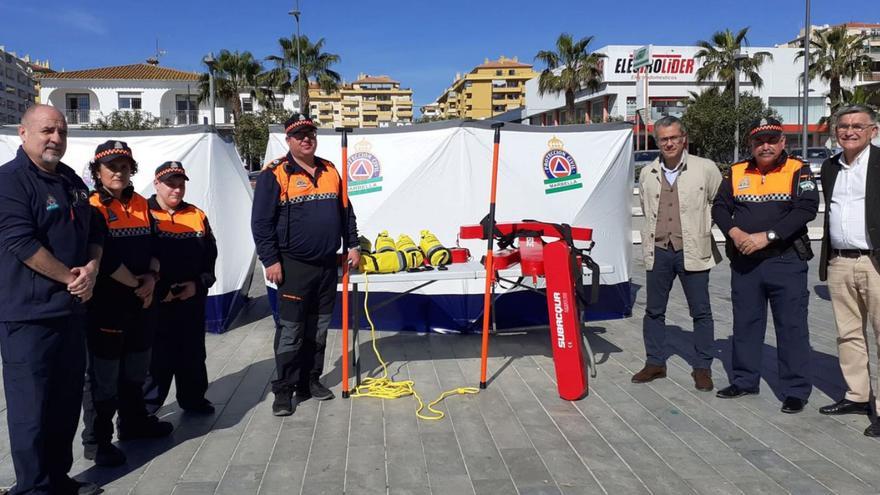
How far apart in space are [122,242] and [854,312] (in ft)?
15.0

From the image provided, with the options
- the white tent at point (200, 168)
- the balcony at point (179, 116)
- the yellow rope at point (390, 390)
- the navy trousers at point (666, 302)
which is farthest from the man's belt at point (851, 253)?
the balcony at point (179, 116)

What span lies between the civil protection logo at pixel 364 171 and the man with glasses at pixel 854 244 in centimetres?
418

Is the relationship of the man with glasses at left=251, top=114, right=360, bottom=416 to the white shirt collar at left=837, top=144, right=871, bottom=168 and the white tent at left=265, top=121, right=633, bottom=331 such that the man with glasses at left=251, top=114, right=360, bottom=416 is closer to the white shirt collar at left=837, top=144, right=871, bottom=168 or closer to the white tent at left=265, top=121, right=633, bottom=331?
the white tent at left=265, top=121, right=633, bottom=331

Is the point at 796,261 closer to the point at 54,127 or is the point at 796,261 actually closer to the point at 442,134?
the point at 442,134

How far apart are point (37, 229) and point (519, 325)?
198 inches

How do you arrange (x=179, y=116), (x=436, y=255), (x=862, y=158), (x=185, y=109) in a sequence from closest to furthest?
(x=862, y=158)
(x=436, y=255)
(x=179, y=116)
(x=185, y=109)

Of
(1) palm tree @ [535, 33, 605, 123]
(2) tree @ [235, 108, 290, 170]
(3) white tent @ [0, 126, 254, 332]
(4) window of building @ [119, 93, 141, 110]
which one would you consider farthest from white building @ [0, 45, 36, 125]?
(3) white tent @ [0, 126, 254, 332]

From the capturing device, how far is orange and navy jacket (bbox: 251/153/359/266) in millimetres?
4547

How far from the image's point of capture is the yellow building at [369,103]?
5157 inches

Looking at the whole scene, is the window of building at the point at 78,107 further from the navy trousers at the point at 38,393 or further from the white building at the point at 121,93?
the navy trousers at the point at 38,393

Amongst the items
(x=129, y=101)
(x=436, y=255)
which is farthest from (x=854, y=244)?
(x=129, y=101)

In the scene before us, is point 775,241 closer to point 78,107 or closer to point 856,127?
point 856,127

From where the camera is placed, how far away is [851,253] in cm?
432

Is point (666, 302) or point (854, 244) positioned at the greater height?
point (854, 244)
